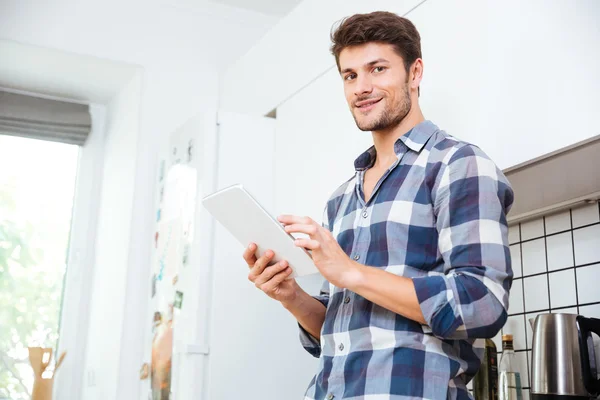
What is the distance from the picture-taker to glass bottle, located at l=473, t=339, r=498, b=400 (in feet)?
5.35

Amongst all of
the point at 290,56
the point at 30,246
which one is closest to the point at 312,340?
the point at 290,56

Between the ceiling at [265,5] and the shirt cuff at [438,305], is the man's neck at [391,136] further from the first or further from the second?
the ceiling at [265,5]

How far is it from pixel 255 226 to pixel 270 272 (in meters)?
0.09

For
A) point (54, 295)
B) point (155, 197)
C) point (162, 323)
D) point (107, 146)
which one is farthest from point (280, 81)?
point (54, 295)

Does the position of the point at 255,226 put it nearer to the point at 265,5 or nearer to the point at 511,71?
the point at 511,71

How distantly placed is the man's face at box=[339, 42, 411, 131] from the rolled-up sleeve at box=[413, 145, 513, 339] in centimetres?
24

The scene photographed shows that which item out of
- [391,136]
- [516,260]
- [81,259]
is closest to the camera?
[391,136]

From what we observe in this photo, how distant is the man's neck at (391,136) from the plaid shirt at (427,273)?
6 cm

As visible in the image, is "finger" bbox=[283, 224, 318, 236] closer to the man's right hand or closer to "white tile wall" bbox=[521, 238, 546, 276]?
the man's right hand

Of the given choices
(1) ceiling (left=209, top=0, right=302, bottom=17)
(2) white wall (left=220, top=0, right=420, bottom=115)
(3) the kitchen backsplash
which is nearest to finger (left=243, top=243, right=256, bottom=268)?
(3) the kitchen backsplash

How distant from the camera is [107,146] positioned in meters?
3.41

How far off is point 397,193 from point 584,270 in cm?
66

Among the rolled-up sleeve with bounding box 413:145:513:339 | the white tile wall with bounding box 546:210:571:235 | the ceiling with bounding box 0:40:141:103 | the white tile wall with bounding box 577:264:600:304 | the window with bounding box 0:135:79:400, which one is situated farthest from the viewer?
the window with bounding box 0:135:79:400

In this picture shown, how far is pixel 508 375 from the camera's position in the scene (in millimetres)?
1631
